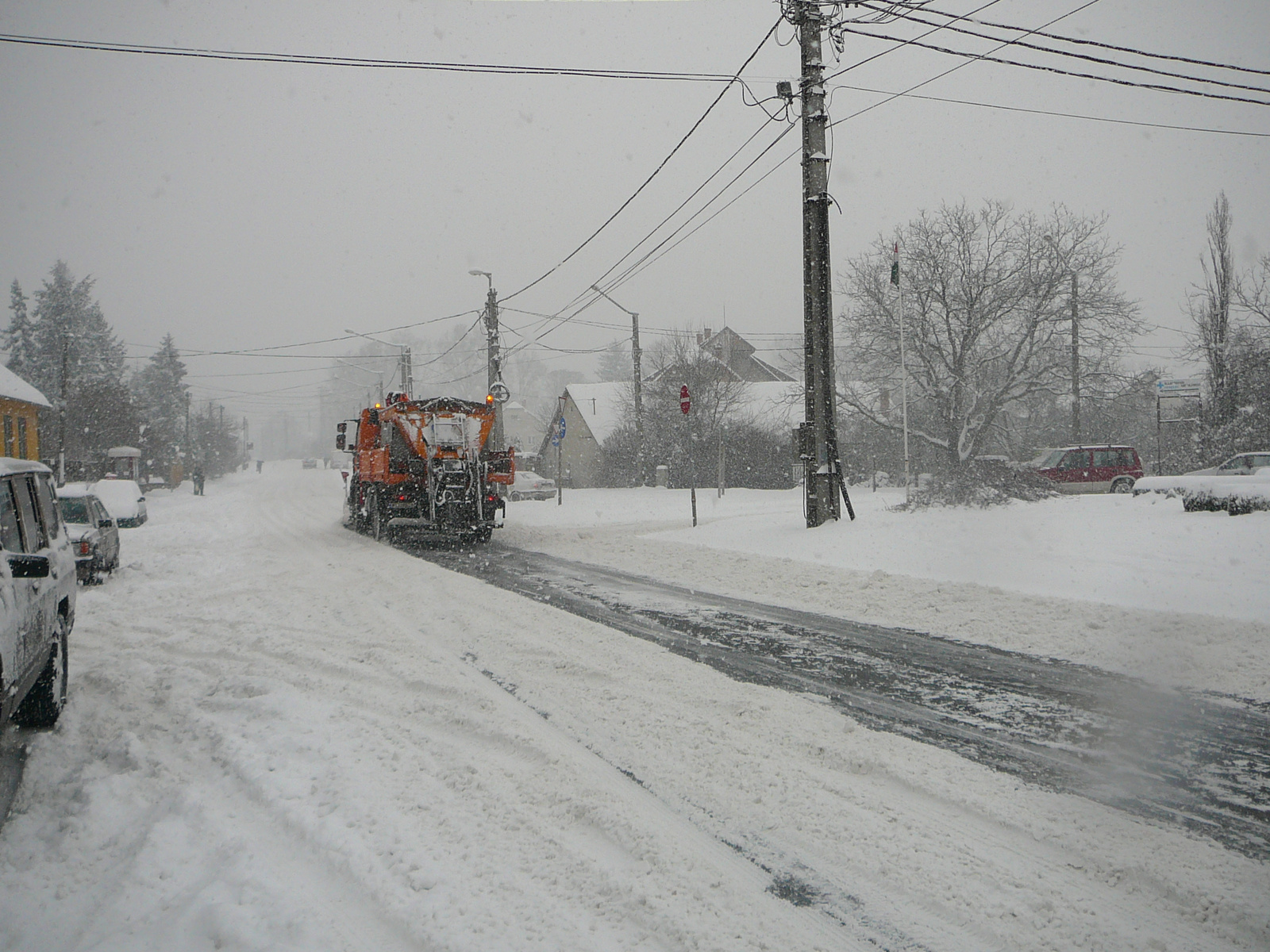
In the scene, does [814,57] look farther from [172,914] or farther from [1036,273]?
[1036,273]

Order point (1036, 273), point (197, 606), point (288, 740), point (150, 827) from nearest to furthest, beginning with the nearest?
point (150, 827) < point (288, 740) < point (197, 606) < point (1036, 273)

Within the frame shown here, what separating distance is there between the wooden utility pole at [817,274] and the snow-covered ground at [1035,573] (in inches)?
36.3

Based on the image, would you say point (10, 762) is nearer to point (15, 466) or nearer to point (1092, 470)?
point (15, 466)

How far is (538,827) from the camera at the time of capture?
373 cm

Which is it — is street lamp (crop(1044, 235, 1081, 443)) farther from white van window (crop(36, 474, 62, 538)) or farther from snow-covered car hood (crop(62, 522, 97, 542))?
white van window (crop(36, 474, 62, 538))

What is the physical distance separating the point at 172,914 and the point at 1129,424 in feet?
145

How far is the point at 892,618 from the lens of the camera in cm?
848

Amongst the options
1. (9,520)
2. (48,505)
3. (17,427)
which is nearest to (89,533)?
(48,505)

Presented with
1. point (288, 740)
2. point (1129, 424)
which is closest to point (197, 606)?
point (288, 740)

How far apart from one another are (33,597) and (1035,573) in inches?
386

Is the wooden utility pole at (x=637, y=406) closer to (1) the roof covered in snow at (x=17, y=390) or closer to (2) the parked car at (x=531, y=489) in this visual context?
(2) the parked car at (x=531, y=489)

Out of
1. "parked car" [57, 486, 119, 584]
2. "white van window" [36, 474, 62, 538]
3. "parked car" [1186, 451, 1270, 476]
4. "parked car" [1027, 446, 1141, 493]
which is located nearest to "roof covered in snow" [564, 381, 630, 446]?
"parked car" [1027, 446, 1141, 493]

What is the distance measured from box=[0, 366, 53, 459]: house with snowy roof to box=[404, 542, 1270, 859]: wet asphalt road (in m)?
34.6

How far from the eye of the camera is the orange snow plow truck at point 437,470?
17.3m
